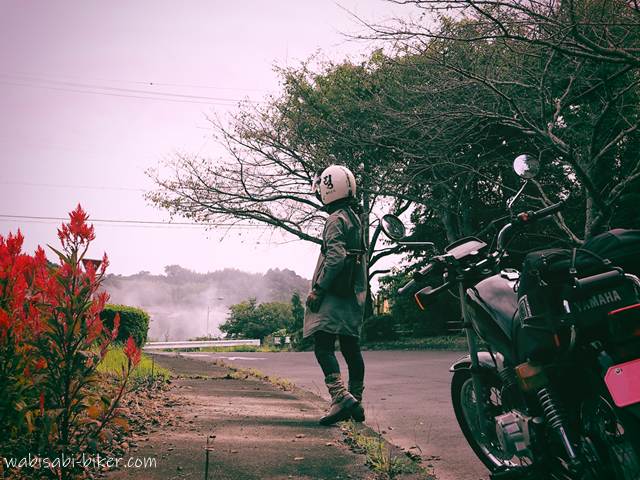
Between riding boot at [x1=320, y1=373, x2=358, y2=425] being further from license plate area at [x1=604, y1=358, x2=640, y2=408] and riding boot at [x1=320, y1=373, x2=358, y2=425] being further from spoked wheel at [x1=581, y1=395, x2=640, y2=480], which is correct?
license plate area at [x1=604, y1=358, x2=640, y2=408]

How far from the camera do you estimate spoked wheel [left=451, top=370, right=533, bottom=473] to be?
10.7ft

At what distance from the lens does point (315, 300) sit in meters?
5.02

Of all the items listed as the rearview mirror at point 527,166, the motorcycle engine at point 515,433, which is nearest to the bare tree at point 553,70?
the rearview mirror at point 527,166

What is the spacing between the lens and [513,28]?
8188 millimetres

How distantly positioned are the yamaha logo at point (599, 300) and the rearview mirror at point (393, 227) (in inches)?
51.6

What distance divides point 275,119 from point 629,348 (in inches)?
873

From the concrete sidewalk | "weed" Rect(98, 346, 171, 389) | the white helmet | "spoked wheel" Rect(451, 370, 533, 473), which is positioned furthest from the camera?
"weed" Rect(98, 346, 171, 389)

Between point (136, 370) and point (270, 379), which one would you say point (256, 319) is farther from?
point (136, 370)

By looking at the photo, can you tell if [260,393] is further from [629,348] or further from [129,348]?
[629,348]

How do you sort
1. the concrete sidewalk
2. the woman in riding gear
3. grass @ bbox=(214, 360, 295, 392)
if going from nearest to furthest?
the concrete sidewalk < the woman in riding gear < grass @ bbox=(214, 360, 295, 392)

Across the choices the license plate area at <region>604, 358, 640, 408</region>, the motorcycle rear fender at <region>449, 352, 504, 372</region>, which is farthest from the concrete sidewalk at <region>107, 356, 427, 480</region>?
the license plate area at <region>604, 358, 640, 408</region>

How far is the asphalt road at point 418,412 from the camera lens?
12.6ft

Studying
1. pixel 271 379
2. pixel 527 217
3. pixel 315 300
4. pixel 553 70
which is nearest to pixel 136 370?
pixel 271 379

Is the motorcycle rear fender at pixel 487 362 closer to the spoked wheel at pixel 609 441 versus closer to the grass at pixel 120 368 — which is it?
the spoked wheel at pixel 609 441
